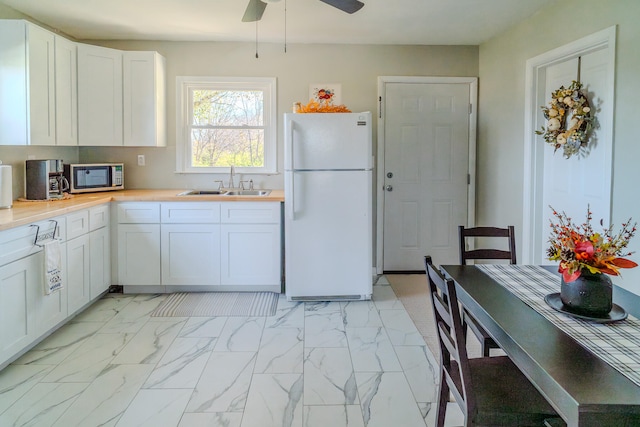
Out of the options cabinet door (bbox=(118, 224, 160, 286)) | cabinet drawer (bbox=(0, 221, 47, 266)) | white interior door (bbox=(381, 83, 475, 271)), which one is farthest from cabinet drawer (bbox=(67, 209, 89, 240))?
white interior door (bbox=(381, 83, 475, 271))

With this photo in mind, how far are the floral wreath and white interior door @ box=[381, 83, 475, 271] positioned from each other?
140cm

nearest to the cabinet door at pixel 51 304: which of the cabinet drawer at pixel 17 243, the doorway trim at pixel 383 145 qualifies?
the cabinet drawer at pixel 17 243

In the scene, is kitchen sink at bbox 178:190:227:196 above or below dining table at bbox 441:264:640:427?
above

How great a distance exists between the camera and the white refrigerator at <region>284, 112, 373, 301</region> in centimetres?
365

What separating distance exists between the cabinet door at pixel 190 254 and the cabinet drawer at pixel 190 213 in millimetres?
44

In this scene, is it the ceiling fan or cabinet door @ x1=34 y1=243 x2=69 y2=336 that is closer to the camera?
the ceiling fan

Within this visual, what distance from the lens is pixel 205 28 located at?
401 cm

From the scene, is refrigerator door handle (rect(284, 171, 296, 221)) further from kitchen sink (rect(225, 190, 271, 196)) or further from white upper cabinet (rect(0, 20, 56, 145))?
white upper cabinet (rect(0, 20, 56, 145))

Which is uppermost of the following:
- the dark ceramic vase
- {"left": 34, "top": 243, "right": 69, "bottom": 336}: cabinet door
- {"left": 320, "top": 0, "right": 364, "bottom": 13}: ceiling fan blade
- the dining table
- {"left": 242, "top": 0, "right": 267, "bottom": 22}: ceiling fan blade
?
{"left": 242, "top": 0, "right": 267, "bottom": 22}: ceiling fan blade

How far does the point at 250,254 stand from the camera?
3969mm

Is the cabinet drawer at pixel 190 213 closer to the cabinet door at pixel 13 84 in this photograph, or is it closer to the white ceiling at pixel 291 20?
the cabinet door at pixel 13 84

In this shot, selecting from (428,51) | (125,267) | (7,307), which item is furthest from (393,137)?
(7,307)

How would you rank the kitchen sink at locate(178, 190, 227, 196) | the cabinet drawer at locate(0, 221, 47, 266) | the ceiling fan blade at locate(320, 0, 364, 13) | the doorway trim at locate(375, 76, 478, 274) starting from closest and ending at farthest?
the cabinet drawer at locate(0, 221, 47, 266), the ceiling fan blade at locate(320, 0, 364, 13), the kitchen sink at locate(178, 190, 227, 196), the doorway trim at locate(375, 76, 478, 274)

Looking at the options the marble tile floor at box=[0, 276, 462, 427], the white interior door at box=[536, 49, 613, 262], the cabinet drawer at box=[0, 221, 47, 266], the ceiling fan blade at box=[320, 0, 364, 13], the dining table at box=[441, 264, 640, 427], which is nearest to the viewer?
the dining table at box=[441, 264, 640, 427]
